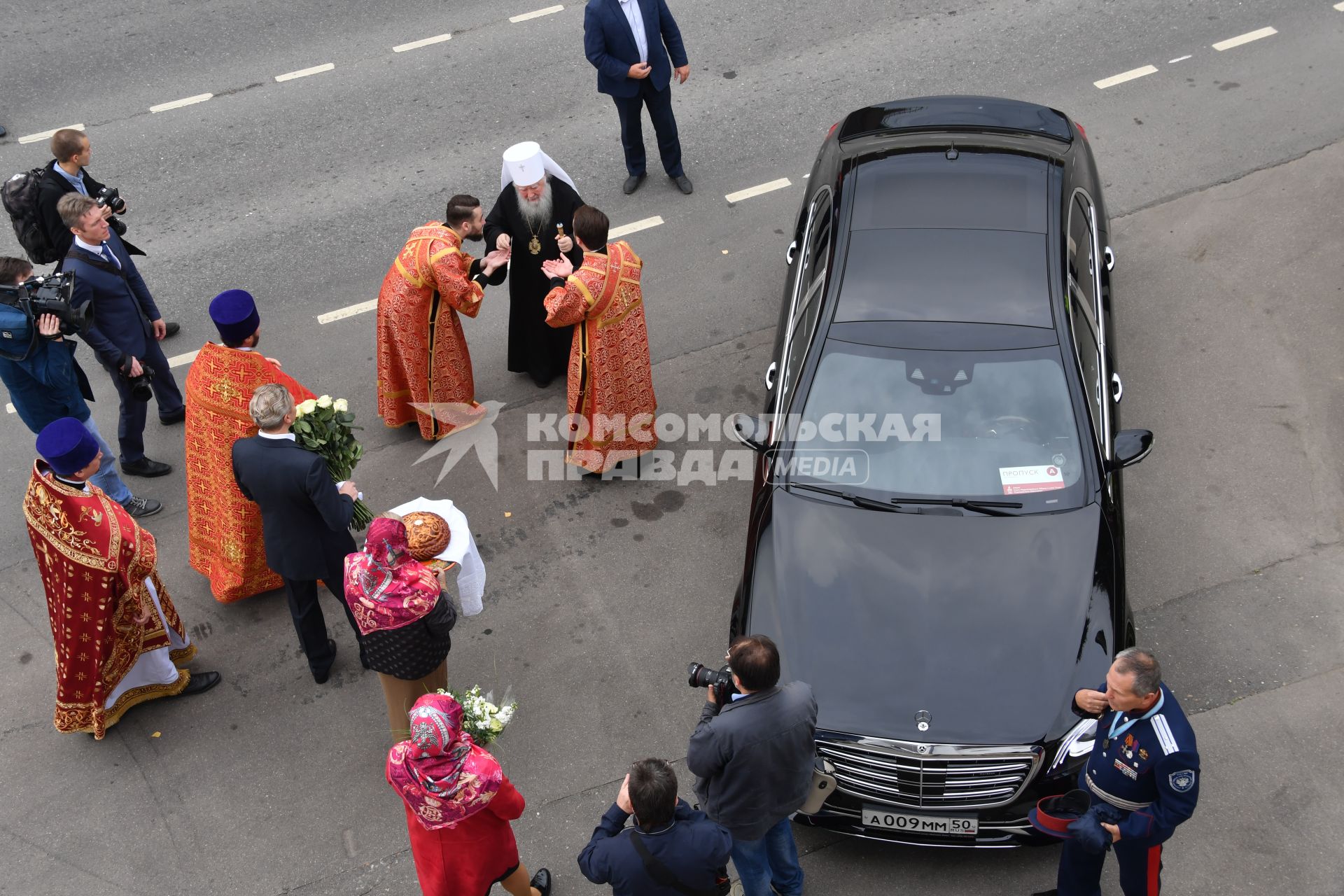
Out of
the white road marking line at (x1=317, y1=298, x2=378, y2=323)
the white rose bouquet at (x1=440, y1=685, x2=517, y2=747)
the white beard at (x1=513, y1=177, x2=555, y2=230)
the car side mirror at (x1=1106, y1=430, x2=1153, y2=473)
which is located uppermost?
the white beard at (x1=513, y1=177, x2=555, y2=230)

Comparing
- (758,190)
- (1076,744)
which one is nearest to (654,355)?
(758,190)

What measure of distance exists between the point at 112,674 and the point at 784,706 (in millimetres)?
3755

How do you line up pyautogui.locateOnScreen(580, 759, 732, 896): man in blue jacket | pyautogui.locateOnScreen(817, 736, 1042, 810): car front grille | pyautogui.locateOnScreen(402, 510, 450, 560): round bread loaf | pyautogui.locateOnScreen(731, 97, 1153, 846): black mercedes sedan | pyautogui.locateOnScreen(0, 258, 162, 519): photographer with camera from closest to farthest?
pyautogui.locateOnScreen(580, 759, 732, 896): man in blue jacket, pyautogui.locateOnScreen(817, 736, 1042, 810): car front grille, pyautogui.locateOnScreen(731, 97, 1153, 846): black mercedes sedan, pyautogui.locateOnScreen(402, 510, 450, 560): round bread loaf, pyautogui.locateOnScreen(0, 258, 162, 519): photographer with camera

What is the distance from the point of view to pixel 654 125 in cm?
980

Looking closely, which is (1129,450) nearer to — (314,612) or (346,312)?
(314,612)

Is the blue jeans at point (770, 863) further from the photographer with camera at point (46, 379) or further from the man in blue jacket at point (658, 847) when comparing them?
the photographer with camera at point (46, 379)

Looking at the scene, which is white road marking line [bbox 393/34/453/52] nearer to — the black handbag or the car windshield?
the car windshield

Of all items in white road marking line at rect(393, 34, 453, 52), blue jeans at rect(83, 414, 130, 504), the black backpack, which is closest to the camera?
blue jeans at rect(83, 414, 130, 504)

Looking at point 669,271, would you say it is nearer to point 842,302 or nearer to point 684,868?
point 842,302

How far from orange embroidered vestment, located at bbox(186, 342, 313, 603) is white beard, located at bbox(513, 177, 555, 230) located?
2.01 metres

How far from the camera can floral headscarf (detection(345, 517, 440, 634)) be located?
5234 millimetres

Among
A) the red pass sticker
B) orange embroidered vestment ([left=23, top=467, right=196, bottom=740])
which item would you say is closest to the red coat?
orange embroidered vestment ([left=23, top=467, right=196, bottom=740])

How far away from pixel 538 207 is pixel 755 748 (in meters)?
4.50

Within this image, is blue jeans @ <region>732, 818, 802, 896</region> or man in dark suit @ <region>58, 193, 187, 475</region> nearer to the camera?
blue jeans @ <region>732, 818, 802, 896</region>
